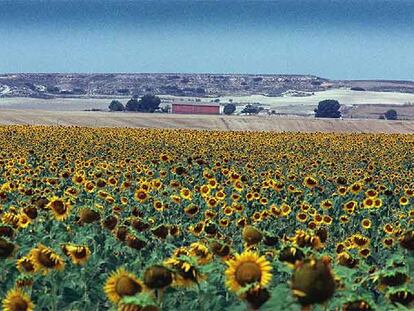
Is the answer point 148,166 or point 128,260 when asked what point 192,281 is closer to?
point 128,260

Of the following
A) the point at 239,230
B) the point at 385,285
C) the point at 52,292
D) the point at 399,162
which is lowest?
the point at 399,162

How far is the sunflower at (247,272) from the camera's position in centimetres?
399

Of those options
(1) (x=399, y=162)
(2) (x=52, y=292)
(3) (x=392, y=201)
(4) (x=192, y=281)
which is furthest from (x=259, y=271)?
(1) (x=399, y=162)

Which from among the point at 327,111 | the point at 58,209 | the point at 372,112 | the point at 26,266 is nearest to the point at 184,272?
the point at 26,266

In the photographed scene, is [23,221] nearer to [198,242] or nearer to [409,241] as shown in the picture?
[198,242]

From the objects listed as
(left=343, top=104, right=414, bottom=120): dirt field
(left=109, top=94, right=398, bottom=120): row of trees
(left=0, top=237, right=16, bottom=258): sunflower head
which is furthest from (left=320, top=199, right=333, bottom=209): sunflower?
(left=343, top=104, right=414, bottom=120): dirt field

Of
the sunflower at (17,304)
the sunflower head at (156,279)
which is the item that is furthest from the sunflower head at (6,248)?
the sunflower head at (156,279)

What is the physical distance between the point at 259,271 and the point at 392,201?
9331 millimetres

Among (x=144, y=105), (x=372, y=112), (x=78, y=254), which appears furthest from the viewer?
(x=372, y=112)

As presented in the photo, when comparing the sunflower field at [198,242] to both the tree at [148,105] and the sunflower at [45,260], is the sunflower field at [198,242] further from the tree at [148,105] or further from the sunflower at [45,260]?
the tree at [148,105]

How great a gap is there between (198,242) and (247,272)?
2.42m

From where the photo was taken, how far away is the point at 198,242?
6.42 m

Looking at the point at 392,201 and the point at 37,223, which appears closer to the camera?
the point at 37,223

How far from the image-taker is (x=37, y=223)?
8070 mm
